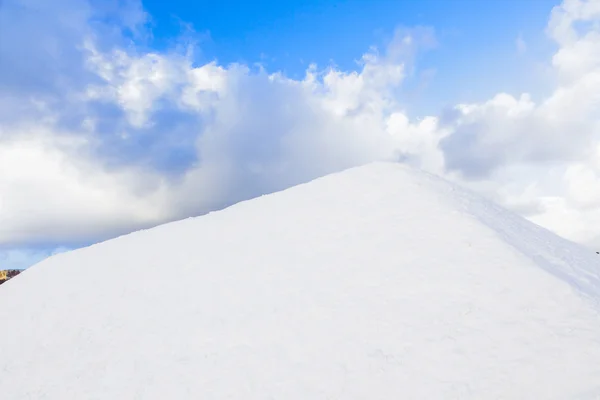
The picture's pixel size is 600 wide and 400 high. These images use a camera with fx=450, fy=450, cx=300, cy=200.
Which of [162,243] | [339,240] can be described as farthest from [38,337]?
[339,240]

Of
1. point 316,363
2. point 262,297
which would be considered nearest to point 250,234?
point 262,297

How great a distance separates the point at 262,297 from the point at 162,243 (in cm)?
727

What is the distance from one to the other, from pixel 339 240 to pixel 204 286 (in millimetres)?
4218

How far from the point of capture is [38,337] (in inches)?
566

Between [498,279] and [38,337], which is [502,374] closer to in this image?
[498,279]

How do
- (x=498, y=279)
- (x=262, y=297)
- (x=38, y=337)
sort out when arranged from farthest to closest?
1. (x=38, y=337)
2. (x=262, y=297)
3. (x=498, y=279)

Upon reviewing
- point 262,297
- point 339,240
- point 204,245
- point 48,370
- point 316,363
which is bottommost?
point 316,363

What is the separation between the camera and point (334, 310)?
1059cm

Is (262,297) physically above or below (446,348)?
above

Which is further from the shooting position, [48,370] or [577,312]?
[48,370]

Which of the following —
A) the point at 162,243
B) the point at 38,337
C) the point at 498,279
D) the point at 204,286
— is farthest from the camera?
the point at 162,243

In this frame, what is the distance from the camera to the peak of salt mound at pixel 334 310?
855 centimetres

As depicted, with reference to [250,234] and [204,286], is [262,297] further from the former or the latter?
[250,234]

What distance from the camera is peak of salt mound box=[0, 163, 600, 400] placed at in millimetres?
8547
